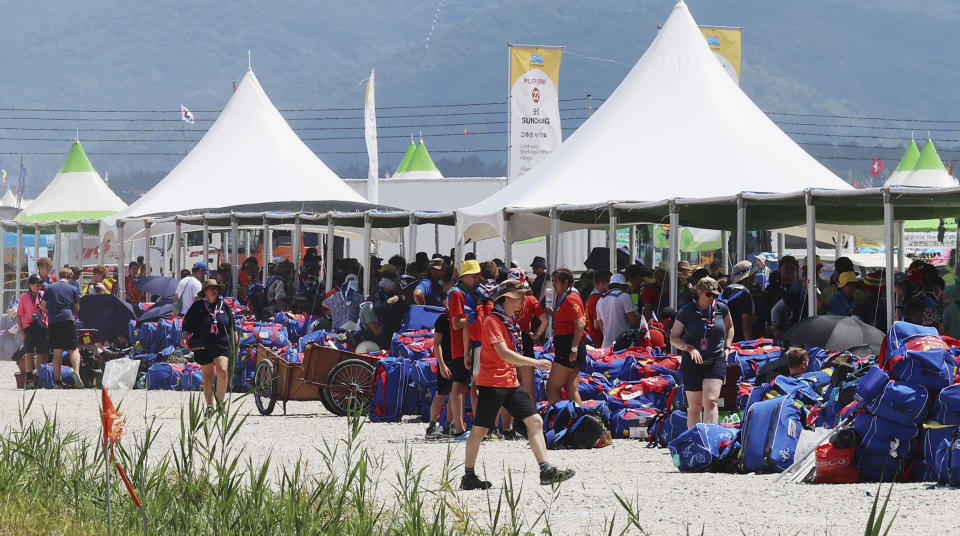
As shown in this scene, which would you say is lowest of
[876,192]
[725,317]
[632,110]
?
[725,317]

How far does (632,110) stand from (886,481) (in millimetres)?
10052

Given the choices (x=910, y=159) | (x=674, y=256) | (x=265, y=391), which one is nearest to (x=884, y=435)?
(x=674, y=256)

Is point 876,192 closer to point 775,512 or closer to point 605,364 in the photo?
point 605,364

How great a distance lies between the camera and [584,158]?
17.2 metres

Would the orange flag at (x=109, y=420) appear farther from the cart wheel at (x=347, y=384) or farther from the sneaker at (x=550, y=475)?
the cart wheel at (x=347, y=384)

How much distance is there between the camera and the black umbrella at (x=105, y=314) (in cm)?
1823

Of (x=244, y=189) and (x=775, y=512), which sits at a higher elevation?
(x=244, y=189)

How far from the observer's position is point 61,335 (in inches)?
647

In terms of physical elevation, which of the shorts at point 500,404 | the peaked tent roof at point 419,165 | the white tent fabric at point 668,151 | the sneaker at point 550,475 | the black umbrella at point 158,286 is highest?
the peaked tent roof at point 419,165

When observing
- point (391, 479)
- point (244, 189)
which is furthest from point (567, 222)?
point (391, 479)

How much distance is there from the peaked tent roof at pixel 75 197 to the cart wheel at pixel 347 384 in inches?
976

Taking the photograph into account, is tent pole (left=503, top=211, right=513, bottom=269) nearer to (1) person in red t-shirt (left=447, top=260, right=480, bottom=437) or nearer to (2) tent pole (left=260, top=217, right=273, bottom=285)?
(1) person in red t-shirt (left=447, top=260, right=480, bottom=437)

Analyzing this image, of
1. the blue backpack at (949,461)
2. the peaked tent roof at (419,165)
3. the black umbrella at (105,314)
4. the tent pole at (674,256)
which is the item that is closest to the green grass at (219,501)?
the blue backpack at (949,461)

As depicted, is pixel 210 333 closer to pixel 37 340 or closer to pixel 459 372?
pixel 459 372
